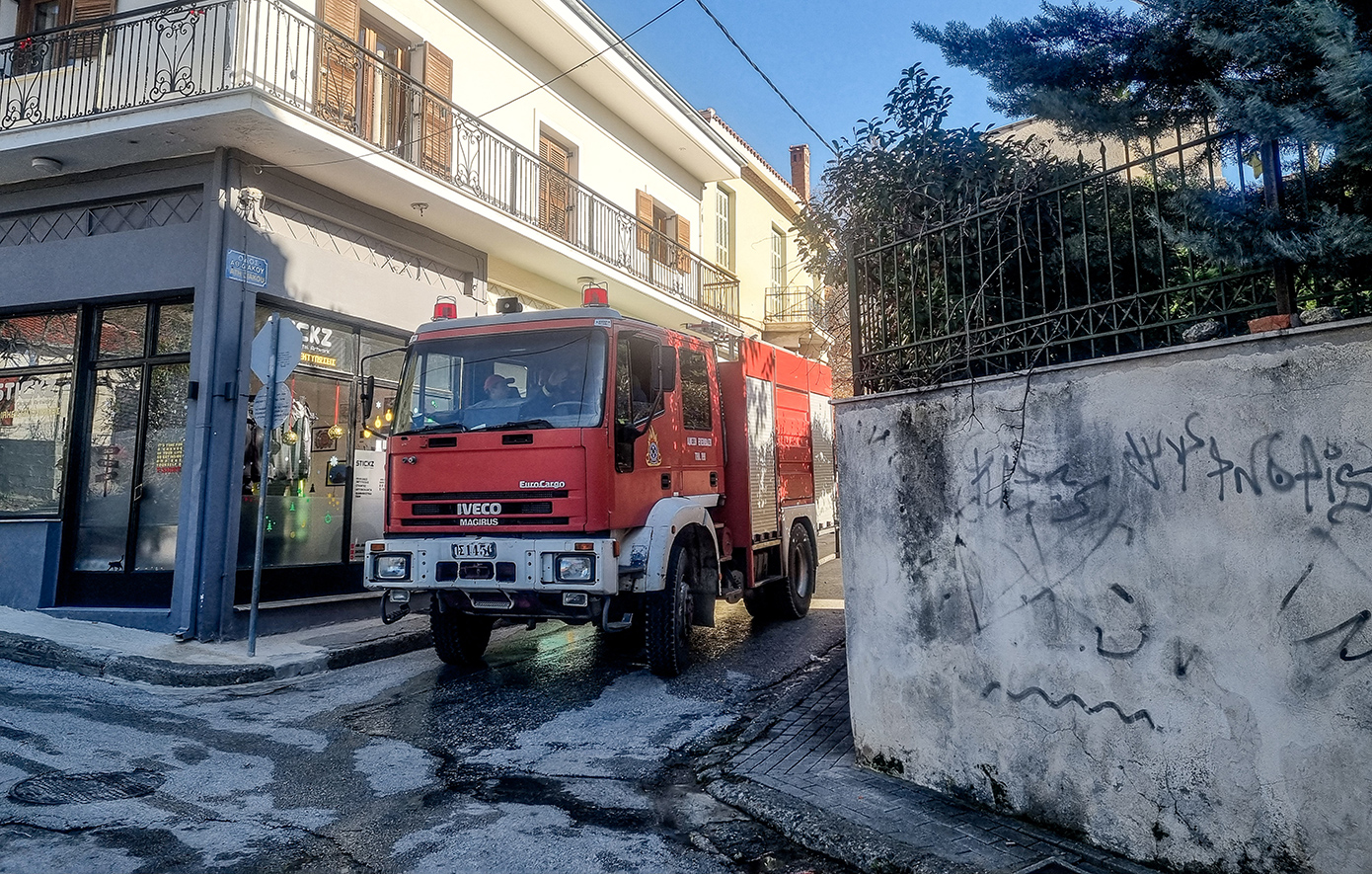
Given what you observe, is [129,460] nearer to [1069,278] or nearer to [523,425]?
[523,425]

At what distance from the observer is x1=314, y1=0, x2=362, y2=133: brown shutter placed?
989cm

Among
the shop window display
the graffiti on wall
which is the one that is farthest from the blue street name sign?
the graffiti on wall

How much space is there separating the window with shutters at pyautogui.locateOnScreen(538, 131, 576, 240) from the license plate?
8.01 metres

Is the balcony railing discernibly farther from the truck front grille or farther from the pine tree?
the pine tree

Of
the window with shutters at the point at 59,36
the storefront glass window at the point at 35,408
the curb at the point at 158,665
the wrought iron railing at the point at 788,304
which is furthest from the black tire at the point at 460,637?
the wrought iron railing at the point at 788,304

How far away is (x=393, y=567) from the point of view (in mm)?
6715

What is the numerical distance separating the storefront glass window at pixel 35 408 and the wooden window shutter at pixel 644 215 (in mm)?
9049

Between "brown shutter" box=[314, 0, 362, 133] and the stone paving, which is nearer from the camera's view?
the stone paving

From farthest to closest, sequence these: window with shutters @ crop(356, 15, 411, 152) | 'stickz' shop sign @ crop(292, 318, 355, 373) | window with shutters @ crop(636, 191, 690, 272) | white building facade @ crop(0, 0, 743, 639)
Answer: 1. window with shutters @ crop(636, 191, 690, 272)
2. window with shutters @ crop(356, 15, 411, 152)
3. 'stickz' shop sign @ crop(292, 318, 355, 373)
4. white building facade @ crop(0, 0, 743, 639)

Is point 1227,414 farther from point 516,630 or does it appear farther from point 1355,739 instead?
point 516,630

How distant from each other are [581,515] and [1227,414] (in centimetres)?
418

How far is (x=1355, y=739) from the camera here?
9.73 ft

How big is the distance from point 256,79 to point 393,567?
532cm

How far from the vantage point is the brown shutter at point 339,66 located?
389 inches
